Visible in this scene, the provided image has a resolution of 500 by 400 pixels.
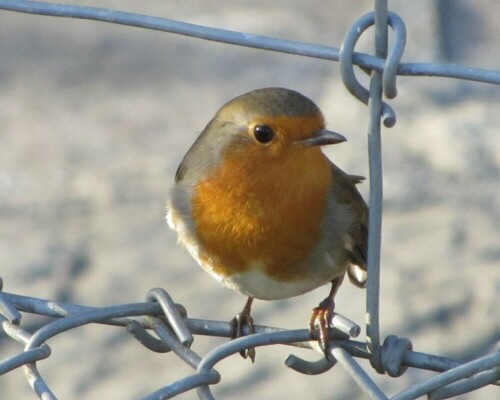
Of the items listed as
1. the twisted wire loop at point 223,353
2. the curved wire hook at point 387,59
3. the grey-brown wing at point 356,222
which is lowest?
the twisted wire loop at point 223,353

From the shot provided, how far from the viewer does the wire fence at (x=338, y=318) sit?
153cm

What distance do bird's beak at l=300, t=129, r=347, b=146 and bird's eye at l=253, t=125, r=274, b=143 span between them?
0.26ft

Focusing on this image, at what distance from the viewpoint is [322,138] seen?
2.35 meters

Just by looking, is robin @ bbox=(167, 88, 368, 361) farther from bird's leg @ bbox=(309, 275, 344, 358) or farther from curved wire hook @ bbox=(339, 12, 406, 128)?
curved wire hook @ bbox=(339, 12, 406, 128)

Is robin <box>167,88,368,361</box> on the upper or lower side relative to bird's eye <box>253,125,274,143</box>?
lower

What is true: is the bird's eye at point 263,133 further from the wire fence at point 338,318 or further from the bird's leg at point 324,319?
the wire fence at point 338,318

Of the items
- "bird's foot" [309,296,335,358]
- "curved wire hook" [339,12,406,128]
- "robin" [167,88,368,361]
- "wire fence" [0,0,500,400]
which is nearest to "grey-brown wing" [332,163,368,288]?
"robin" [167,88,368,361]

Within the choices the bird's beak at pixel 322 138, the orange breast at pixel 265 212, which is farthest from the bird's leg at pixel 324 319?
the bird's beak at pixel 322 138

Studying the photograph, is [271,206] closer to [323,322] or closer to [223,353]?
[323,322]

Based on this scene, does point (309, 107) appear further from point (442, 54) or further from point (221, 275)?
point (442, 54)

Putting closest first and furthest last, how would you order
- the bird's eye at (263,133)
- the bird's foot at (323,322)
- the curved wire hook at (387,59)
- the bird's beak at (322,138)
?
1. the curved wire hook at (387,59)
2. the bird's foot at (323,322)
3. the bird's beak at (322,138)
4. the bird's eye at (263,133)

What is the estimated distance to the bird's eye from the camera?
7.96 ft

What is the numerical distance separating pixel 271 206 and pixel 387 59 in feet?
2.87

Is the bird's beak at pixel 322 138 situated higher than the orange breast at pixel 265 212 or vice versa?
the bird's beak at pixel 322 138
